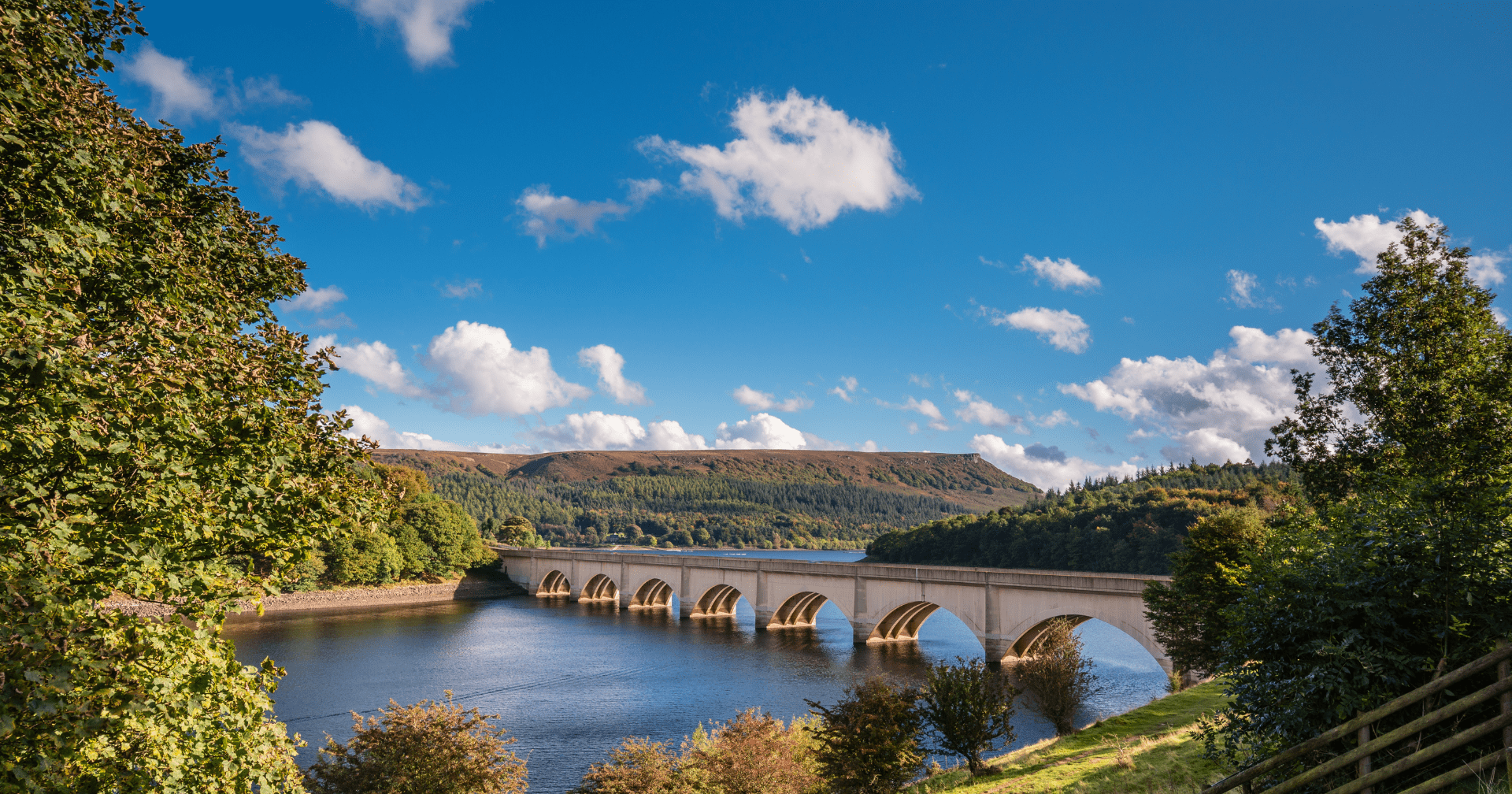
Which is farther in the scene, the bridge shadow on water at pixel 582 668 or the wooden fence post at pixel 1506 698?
the bridge shadow on water at pixel 582 668

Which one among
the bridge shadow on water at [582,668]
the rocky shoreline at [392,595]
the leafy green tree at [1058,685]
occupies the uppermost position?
the leafy green tree at [1058,685]

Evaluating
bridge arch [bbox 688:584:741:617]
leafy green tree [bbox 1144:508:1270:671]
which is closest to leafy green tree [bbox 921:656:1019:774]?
leafy green tree [bbox 1144:508:1270:671]

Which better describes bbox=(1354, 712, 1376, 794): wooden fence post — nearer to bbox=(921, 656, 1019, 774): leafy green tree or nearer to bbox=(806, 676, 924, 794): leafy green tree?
bbox=(806, 676, 924, 794): leafy green tree

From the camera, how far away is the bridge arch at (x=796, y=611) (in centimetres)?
6156

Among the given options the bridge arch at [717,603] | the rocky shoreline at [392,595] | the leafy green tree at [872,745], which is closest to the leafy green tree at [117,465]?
the leafy green tree at [872,745]

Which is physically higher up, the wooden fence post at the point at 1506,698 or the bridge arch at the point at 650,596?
the wooden fence post at the point at 1506,698

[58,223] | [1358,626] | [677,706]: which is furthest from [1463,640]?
[677,706]

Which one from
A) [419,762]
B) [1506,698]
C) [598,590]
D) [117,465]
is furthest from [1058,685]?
[598,590]

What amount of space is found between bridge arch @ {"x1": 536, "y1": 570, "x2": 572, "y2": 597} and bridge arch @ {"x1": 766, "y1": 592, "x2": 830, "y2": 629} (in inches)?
1441

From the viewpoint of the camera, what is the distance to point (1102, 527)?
265ft

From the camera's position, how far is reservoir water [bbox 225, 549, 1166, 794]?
32.6 metres

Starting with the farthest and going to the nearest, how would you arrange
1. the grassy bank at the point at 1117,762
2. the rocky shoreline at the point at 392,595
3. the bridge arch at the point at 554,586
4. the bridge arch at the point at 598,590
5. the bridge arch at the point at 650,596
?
the bridge arch at the point at 554,586 → the bridge arch at the point at 598,590 → the bridge arch at the point at 650,596 → the rocky shoreline at the point at 392,595 → the grassy bank at the point at 1117,762

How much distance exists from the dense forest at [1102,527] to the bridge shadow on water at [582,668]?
456 inches

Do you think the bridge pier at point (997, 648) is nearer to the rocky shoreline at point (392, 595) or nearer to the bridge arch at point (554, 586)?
the rocky shoreline at point (392, 595)
